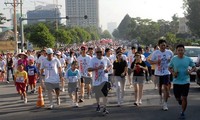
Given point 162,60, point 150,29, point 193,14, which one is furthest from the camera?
point 150,29

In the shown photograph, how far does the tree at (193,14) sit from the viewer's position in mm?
60781

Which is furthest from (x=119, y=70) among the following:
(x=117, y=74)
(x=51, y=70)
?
(x=51, y=70)

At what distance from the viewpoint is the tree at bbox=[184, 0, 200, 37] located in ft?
199

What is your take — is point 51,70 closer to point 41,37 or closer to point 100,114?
point 100,114

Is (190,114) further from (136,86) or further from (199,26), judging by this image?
(199,26)

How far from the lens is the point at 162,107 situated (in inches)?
445

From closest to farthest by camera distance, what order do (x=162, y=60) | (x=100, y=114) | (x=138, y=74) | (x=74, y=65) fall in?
1. (x=100, y=114)
2. (x=162, y=60)
3. (x=138, y=74)
4. (x=74, y=65)

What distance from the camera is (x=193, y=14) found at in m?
61.7

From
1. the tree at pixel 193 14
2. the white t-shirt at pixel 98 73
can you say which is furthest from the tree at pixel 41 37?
the white t-shirt at pixel 98 73

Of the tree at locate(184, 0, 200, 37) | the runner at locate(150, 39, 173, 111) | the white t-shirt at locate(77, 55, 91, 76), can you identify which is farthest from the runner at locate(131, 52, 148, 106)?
the tree at locate(184, 0, 200, 37)

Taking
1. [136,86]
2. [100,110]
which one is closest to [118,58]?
[136,86]

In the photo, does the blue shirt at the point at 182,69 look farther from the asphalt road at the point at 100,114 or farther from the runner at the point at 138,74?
the runner at the point at 138,74

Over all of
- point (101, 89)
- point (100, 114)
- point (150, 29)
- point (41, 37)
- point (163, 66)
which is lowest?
point (100, 114)

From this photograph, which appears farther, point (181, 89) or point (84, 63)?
point (84, 63)
